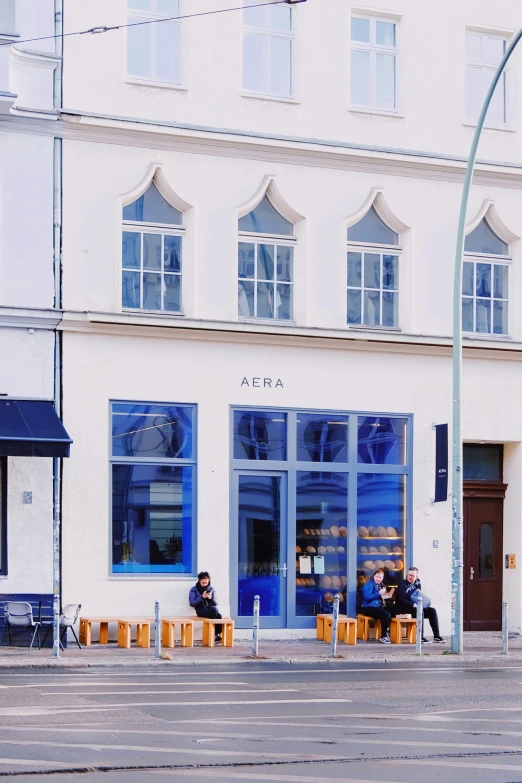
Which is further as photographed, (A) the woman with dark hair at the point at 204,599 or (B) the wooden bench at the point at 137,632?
(A) the woman with dark hair at the point at 204,599

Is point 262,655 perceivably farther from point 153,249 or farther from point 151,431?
point 153,249

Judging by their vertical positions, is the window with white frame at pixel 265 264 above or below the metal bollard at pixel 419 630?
above

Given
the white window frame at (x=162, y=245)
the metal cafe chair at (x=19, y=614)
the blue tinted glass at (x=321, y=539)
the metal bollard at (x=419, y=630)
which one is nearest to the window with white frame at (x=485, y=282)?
the blue tinted glass at (x=321, y=539)

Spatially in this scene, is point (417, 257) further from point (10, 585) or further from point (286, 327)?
point (10, 585)

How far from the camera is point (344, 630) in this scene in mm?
24984

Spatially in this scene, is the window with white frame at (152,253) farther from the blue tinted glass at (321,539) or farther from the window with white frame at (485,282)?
the window with white frame at (485,282)

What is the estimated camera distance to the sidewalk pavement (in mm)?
20811

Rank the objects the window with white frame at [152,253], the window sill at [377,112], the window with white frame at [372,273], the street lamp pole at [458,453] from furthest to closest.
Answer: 1. the window with white frame at [372,273]
2. the window sill at [377,112]
3. the window with white frame at [152,253]
4. the street lamp pole at [458,453]

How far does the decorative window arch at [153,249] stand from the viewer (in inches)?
978

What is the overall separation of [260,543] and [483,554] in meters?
4.90

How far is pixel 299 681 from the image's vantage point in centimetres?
1808

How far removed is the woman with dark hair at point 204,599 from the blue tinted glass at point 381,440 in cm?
391

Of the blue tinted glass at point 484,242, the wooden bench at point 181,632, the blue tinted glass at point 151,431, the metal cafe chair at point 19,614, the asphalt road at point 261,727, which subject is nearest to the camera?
the asphalt road at point 261,727

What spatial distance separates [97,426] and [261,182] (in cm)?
539
